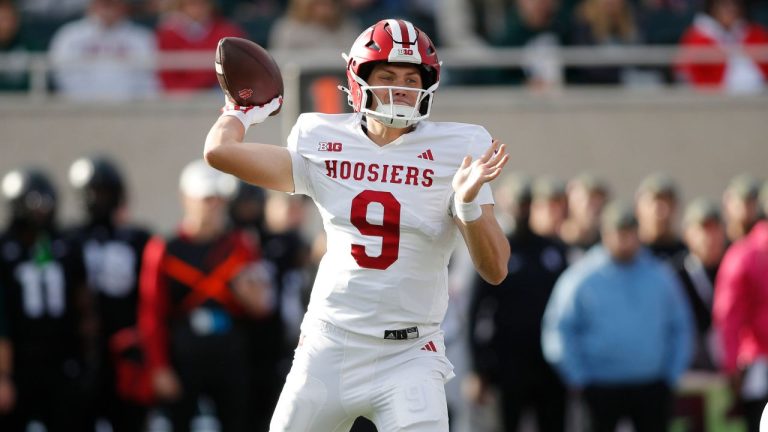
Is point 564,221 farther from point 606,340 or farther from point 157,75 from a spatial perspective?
point 157,75

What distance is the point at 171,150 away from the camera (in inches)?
474

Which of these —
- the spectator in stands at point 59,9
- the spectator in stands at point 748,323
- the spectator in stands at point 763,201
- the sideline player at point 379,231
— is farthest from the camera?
the spectator in stands at point 59,9

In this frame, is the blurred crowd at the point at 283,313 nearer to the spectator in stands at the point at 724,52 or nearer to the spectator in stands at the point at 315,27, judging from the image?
the spectator in stands at the point at 315,27

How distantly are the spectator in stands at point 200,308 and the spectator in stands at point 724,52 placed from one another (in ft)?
14.3

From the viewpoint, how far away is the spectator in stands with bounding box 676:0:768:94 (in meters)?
12.0

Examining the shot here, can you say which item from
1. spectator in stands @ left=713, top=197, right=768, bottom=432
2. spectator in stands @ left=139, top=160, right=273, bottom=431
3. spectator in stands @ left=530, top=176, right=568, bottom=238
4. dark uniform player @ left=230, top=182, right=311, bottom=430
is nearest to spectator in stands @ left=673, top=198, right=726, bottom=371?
spectator in stands @ left=713, top=197, right=768, bottom=432

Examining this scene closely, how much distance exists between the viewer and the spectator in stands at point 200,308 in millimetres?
9055

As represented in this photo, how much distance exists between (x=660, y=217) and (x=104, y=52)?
440cm

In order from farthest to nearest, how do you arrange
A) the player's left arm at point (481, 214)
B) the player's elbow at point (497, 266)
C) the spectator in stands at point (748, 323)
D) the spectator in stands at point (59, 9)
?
the spectator in stands at point (59, 9)
the spectator in stands at point (748, 323)
the player's elbow at point (497, 266)
the player's left arm at point (481, 214)

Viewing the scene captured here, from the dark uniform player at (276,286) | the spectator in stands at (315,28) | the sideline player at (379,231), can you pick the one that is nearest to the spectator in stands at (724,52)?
the spectator in stands at (315,28)

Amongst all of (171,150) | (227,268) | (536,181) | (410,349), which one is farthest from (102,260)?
(410,349)

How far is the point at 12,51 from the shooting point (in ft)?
39.8

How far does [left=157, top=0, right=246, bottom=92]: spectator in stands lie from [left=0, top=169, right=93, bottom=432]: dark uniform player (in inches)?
112

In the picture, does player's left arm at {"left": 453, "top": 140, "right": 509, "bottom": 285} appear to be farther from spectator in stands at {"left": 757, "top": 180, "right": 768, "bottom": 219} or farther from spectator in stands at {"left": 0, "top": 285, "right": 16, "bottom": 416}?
spectator in stands at {"left": 757, "top": 180, "right": 768, "bottom": 219}
